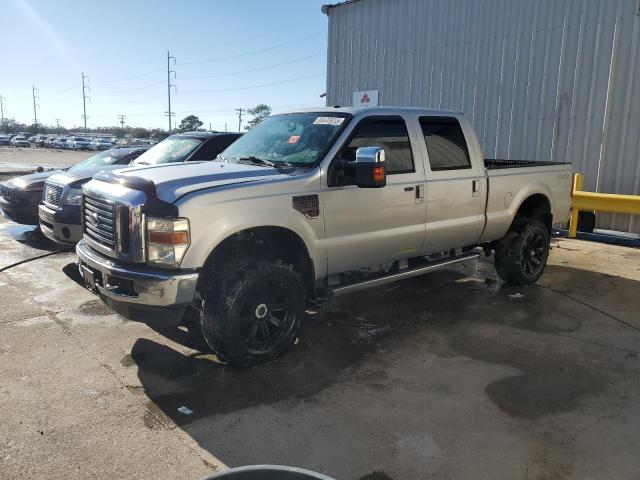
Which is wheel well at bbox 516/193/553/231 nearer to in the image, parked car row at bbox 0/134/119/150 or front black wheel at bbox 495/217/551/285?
front black wheel at bbox 495/217/551/285

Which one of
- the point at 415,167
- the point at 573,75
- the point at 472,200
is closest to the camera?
the point at 415,167

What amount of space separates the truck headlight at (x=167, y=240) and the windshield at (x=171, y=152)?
3.97 m

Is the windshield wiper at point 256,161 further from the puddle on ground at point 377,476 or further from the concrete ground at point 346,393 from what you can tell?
the puddle on ground at point 377,476

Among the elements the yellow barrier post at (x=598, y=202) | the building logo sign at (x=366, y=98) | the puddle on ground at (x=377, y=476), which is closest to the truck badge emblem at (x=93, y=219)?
the puddle on ground at (x=377, y=476)

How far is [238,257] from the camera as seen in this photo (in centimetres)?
412

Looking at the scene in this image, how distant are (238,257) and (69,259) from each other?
4.62 m

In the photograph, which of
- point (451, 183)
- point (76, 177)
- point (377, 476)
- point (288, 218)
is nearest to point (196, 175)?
point (288, 218)

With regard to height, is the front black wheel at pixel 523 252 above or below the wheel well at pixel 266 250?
below

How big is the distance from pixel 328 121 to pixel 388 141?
609mm

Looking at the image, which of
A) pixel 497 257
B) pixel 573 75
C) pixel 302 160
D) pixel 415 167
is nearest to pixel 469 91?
pixel 573 75

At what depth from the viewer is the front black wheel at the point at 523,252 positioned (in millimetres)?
6434

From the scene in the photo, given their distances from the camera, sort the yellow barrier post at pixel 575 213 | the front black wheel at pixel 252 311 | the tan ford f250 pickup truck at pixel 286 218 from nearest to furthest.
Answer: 1. the tan ford f250 pickup truck at pixel 286 218
2. the front black wheel at pixel 252 311
3. the yellow barrier post at pixel 575 213

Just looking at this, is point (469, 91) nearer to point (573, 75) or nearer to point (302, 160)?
point (573, 75)

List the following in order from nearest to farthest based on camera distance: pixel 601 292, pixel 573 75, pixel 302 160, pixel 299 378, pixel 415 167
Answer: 1. pixel 299 378
2. pixel 302 160
3. pixel 415 167
4. pixel 601 292
5. pixel 573 75
